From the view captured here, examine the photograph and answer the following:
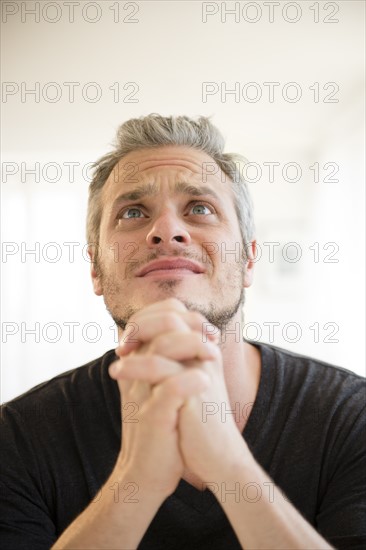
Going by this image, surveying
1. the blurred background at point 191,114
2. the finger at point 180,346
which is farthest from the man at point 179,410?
the blurred background at point 191,114

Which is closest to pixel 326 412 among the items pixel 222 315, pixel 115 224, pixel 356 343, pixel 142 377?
pixel 222 315

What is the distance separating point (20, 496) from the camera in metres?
1.05

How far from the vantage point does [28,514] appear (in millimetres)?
1038

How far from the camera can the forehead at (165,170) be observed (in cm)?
130

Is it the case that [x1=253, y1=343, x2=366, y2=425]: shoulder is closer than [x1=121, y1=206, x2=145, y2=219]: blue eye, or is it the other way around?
[x1=253, y1=343, x2=366, y2=425]: shoulder

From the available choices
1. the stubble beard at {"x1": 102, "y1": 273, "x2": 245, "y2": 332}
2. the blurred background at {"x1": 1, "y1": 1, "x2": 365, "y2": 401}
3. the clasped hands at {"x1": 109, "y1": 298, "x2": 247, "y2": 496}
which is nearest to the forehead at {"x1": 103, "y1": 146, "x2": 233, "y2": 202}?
the stubble beard at {"x1": 102, "y1": 273, "x2": 245, "y2": 332}

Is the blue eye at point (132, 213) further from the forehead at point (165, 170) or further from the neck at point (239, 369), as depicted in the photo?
the neck at point (239, 369)

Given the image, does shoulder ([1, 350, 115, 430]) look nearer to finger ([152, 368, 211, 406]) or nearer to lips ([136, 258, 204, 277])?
lips ([136, 258, 204, 277])

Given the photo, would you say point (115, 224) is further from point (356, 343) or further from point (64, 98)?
point (356, 343)

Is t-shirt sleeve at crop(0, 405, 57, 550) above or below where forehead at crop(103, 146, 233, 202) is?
below

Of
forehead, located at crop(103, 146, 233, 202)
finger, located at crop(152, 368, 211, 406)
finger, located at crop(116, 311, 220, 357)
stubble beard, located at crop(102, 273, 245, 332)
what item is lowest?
finger, located at crop(152, 368, 211, 406)

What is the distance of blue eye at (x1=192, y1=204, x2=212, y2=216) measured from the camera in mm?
1275

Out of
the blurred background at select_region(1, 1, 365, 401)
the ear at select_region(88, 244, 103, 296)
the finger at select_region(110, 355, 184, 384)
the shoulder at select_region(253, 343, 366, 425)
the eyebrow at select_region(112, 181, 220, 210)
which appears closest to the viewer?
the finger at select_region(110, 355, 184, 384)

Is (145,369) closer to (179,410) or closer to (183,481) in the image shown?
(179,410)
